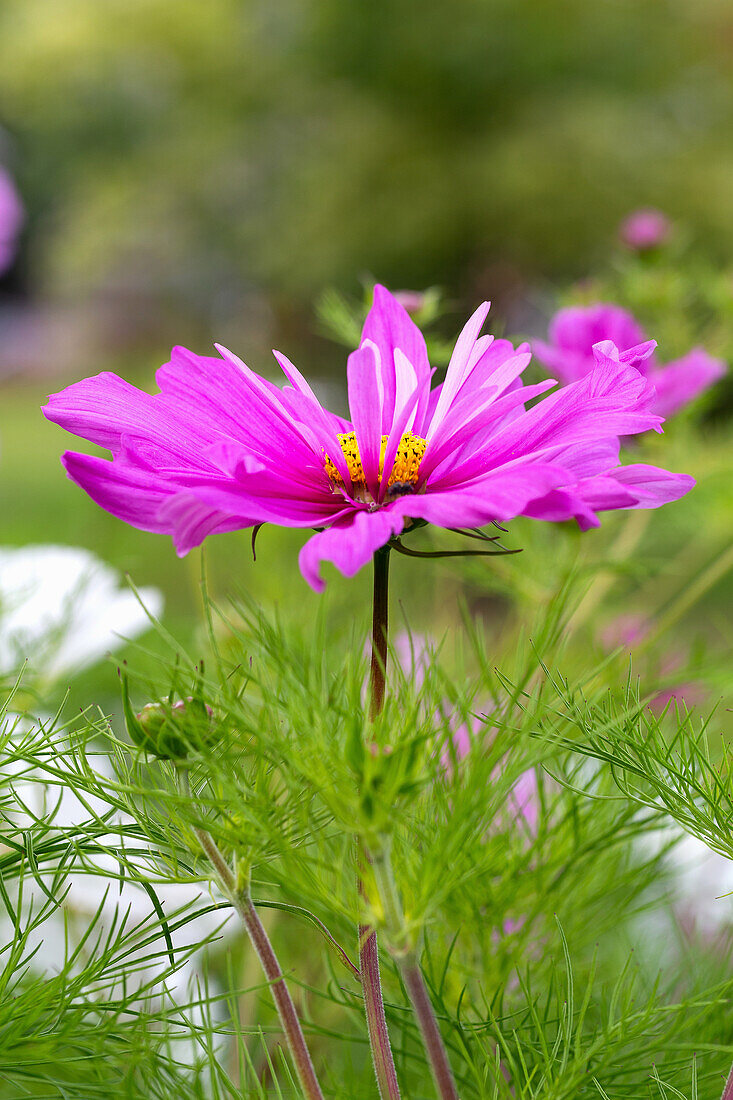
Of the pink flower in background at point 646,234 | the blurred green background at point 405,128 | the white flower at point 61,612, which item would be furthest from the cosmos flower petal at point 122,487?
the blurred green background at point 405,128

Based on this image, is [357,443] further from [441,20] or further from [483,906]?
[441,20]

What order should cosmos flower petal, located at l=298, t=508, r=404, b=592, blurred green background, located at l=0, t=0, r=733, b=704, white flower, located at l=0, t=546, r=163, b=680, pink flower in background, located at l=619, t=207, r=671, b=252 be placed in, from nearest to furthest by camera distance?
cosmos flower petal, located at l=298, t=508, r=404, b=592 < white flower, located at l=0, t=546, r=163, b=680 < pink flower in background, located at l=619, t=207, r=671, b=252 < blurred green background, located at l=0, t=0, r=733, b=704

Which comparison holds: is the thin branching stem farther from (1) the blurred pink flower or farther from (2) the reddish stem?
(1) the blurred pink flower

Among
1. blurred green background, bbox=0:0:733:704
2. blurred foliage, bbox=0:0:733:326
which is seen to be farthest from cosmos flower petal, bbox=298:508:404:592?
blurred foliage, bbox=0:0:733:326

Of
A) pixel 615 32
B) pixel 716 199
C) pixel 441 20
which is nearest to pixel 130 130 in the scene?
pixel 441 20

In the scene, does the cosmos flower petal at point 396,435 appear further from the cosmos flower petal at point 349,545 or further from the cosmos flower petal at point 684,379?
the cosmos flower petal at point 684,379

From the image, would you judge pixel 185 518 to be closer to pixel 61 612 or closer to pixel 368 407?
pixel 368 407

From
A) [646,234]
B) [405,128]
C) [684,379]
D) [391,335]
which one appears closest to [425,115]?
[405,128]

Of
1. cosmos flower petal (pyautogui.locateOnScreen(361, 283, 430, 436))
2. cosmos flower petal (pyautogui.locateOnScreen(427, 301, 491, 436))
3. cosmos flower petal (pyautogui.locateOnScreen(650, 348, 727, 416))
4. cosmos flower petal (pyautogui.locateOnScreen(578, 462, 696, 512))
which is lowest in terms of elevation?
cosmos flower petal (pyautogui.locateOnScreen(578, 462, 696, 512))
